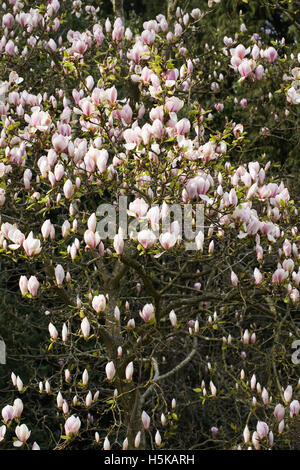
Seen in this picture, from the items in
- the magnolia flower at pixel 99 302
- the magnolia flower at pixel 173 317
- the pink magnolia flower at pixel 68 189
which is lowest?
the magnolia flower at pixel 173 317

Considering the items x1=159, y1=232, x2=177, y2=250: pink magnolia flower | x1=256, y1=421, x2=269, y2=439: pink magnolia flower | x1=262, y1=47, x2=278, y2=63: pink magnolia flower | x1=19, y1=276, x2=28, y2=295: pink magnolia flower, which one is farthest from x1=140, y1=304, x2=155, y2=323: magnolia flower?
x1=262, y1=47, x2=278, y2=63: pink magnolia flower

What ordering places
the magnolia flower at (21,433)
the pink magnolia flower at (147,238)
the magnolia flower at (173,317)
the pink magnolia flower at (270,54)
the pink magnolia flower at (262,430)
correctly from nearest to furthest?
→ the pink magnolia flower at (147,238) < the magnolia flower at (21,433) < the pink magnolia flower at (262,430) < the magnolia flower at (173,317) < the pink magnolia flower at (270,54)

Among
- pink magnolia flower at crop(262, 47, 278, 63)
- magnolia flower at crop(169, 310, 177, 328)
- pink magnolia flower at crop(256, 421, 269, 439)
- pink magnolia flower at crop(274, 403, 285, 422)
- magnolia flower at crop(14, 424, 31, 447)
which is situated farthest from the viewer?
pink magnolia flower at crop(262, 47, 278, 63)

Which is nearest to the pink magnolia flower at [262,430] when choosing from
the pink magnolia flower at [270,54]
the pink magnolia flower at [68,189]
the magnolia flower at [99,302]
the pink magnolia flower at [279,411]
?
the pink magnolia flower at [279,411]

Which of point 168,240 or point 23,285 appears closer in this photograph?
point 168,240

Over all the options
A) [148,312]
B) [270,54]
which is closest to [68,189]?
[148,312]

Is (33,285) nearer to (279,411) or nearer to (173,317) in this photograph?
(173,317)

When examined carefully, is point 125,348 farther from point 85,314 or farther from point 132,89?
point 132,89

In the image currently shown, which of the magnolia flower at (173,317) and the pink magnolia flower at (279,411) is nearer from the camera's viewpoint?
the pink magnolia flower at (279,411)

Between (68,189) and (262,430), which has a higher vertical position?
(68,189)

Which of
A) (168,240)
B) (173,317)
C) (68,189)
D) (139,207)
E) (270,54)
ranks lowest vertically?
(173,317)

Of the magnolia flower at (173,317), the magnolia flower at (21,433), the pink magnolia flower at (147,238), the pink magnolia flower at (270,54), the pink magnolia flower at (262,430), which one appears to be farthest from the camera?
the pink magnolia flower at (270,54)

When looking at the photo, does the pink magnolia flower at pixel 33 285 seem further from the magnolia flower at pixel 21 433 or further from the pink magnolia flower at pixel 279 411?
the pink magnolia flower at pixel 279 411

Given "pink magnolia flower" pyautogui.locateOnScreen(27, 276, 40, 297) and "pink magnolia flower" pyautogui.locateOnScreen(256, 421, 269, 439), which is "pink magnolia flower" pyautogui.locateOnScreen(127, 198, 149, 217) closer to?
"pink magnolia flower" pyautogui.locateOnScreen(27, 276, 40, 297)
